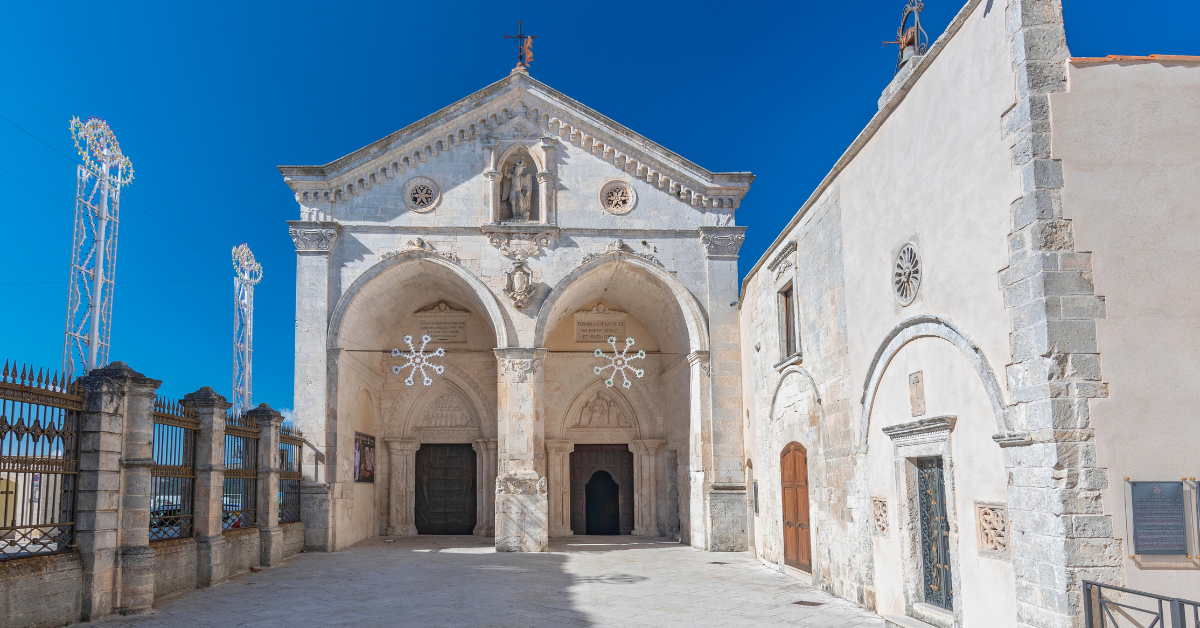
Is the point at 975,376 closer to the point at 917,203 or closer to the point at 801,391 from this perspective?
the point at 917,203

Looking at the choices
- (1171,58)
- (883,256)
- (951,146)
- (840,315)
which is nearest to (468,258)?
(840,315)

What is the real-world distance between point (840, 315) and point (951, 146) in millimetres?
3431

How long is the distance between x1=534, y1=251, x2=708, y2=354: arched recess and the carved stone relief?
10.8 metres

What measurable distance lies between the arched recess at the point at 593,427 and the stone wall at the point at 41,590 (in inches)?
510

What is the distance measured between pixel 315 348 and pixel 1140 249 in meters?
14.6

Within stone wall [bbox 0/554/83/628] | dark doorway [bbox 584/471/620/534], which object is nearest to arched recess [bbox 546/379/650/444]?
dark doorway [bbox 584/471/620/534]

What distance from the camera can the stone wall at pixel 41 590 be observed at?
7.67m

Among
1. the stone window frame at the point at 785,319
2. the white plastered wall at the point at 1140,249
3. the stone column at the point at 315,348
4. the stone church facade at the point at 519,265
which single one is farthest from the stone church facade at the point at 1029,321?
the stone column at the point at 315,348

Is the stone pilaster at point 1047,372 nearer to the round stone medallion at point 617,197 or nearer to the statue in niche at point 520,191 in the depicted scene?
the round stone medallion at point 617,197

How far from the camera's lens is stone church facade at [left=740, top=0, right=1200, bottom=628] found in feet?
18.9

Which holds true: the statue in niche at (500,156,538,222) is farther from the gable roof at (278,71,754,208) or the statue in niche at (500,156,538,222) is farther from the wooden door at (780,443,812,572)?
the wooden door at (780,443,812,572)

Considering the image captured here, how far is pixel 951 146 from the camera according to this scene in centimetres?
726

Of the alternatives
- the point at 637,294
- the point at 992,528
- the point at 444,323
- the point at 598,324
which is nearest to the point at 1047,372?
the point at 992,528

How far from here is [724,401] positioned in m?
17.3
